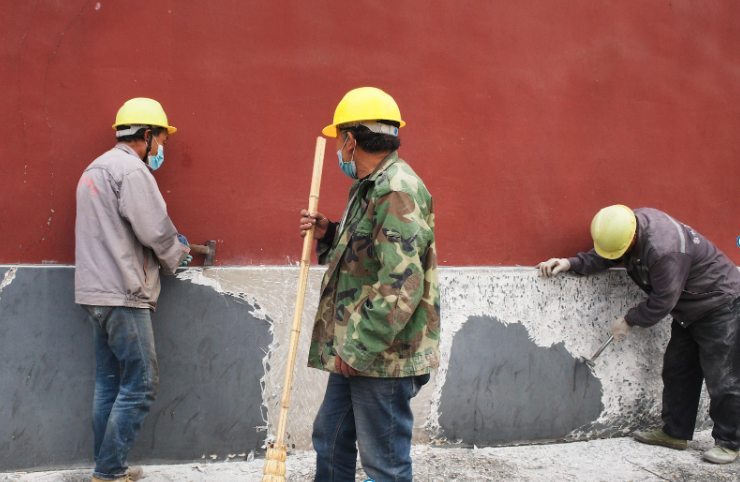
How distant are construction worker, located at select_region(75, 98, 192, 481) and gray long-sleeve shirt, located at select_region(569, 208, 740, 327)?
8.96 ft

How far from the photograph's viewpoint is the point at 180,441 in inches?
132

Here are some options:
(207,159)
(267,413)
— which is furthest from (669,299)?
(207,159)

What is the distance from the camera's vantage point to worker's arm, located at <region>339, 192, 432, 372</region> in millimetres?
2105

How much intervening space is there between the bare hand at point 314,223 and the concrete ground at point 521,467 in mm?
1459

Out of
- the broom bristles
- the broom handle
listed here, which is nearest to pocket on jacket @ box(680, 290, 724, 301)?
the broom handle

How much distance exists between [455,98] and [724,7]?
2.38 m

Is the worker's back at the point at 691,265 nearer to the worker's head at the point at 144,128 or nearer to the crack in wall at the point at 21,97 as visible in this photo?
the worker's head at the point at 144,128

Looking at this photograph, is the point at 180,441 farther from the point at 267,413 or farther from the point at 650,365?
the point at 650,365

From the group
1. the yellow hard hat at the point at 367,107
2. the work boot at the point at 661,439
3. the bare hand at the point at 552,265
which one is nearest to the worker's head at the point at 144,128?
the yellow hard hat at the point at 367,107

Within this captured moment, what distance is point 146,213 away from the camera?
2.86m

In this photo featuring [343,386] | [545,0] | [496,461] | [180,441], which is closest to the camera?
[343,386]

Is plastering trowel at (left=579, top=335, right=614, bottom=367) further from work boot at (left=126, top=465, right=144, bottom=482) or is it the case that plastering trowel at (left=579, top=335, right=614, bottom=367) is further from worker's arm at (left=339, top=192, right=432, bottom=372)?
work boot at (left=126, top=465, right=144, bottom=482)

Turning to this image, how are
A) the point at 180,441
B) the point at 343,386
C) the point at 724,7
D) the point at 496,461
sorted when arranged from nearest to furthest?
1. the point at 343,386
2. the point at 180,441
3. the point at 496,461
4. the point at 724,7

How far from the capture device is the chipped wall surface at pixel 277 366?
317 cm
